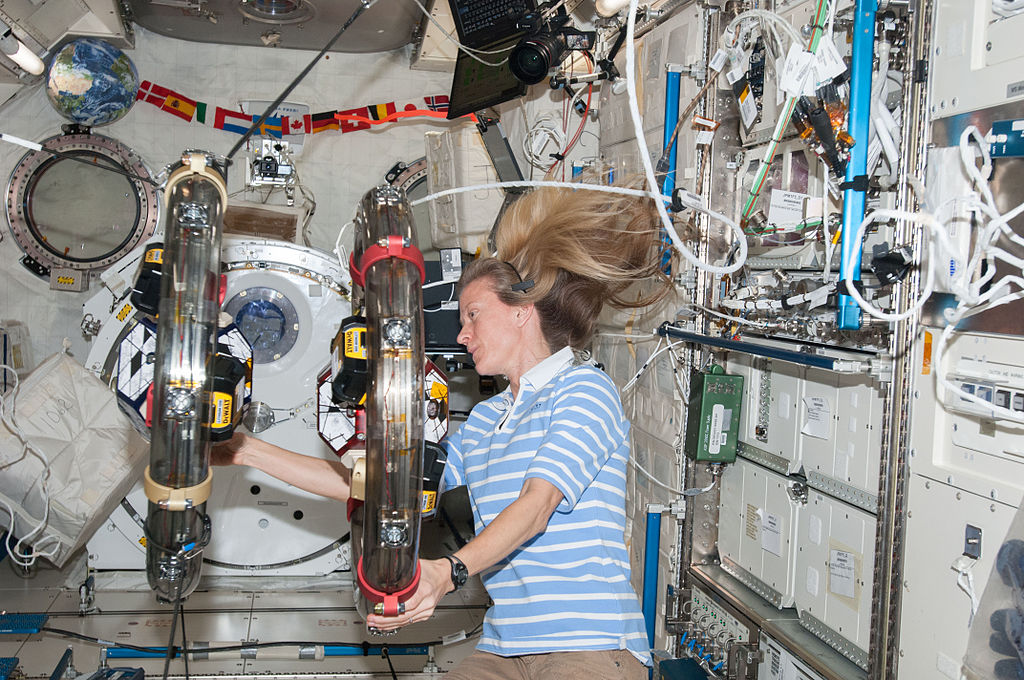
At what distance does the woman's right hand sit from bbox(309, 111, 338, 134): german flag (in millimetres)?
4322

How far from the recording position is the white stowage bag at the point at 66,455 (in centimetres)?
426

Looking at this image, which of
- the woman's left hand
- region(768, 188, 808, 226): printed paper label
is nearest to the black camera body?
region(768, 188, 808, 226): printed paper label

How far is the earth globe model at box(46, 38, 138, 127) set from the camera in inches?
226

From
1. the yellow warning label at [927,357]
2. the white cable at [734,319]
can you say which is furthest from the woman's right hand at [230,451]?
the yellow warning label at [927,357]

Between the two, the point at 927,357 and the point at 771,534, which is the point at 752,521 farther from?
the point at 927,357

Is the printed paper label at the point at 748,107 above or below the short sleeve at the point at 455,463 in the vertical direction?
above

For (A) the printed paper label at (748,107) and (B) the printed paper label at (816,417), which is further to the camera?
(A) the printed paper label at (748,107)

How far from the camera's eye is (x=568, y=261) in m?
2.71

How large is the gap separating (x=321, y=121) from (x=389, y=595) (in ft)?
17.4

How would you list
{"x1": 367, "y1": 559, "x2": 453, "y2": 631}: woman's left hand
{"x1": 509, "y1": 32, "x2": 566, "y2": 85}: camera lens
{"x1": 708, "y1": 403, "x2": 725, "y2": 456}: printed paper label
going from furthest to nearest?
{"x1": 509, "y1": 32, "x2": 566, "y2": 85}: camera lens < {"x1": 708, "y1": 403, "x2": 725, "y2": 456}: printed paper label < {"x1": 367, "y1": 559, "x2": 453, "y2": 631}: woman's left hand

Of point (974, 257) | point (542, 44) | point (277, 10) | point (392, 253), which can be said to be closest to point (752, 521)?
point (974, 257)

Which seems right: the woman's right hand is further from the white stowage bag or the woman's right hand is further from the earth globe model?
the earth globe model

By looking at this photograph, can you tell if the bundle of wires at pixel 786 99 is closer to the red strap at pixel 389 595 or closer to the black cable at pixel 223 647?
the red strap at pixel 389 595

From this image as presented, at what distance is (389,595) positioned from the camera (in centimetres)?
161
